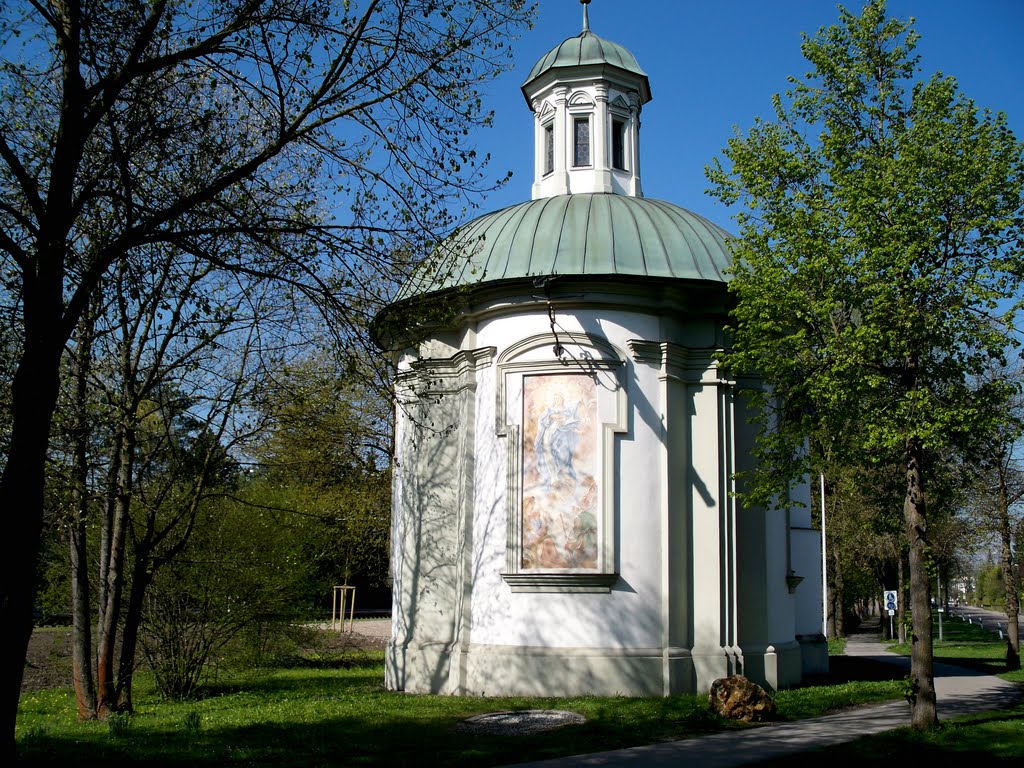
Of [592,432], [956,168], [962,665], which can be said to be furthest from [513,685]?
[962,665]

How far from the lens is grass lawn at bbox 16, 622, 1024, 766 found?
37.9 ft

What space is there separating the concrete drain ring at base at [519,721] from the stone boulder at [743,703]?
1984 millimetres

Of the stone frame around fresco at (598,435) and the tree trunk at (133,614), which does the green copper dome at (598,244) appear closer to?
the stone frame around fresco at (598,435)

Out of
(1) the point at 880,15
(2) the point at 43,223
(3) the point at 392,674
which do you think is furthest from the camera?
(3) the point at 392,674

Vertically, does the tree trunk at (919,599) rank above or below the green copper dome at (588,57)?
below

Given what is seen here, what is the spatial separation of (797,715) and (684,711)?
5.56 ft

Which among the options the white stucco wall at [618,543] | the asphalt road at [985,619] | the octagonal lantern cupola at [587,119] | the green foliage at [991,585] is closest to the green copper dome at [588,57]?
the octagonal lantern cupola at [587,119]

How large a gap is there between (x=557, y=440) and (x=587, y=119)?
27.7ft

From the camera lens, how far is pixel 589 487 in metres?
17.6

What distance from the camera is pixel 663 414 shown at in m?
18.1

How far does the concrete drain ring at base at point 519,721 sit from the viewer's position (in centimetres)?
1365

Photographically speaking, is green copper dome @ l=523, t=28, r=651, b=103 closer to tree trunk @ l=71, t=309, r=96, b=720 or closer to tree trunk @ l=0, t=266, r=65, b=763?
tree trunk @ l=71, t=309, r=96, b=720

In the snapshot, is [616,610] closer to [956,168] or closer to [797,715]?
[797,715]

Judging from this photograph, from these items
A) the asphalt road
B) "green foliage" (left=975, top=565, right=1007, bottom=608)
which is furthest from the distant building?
"green foliage" (left=975, top=565, right=1007, bottom=608)
